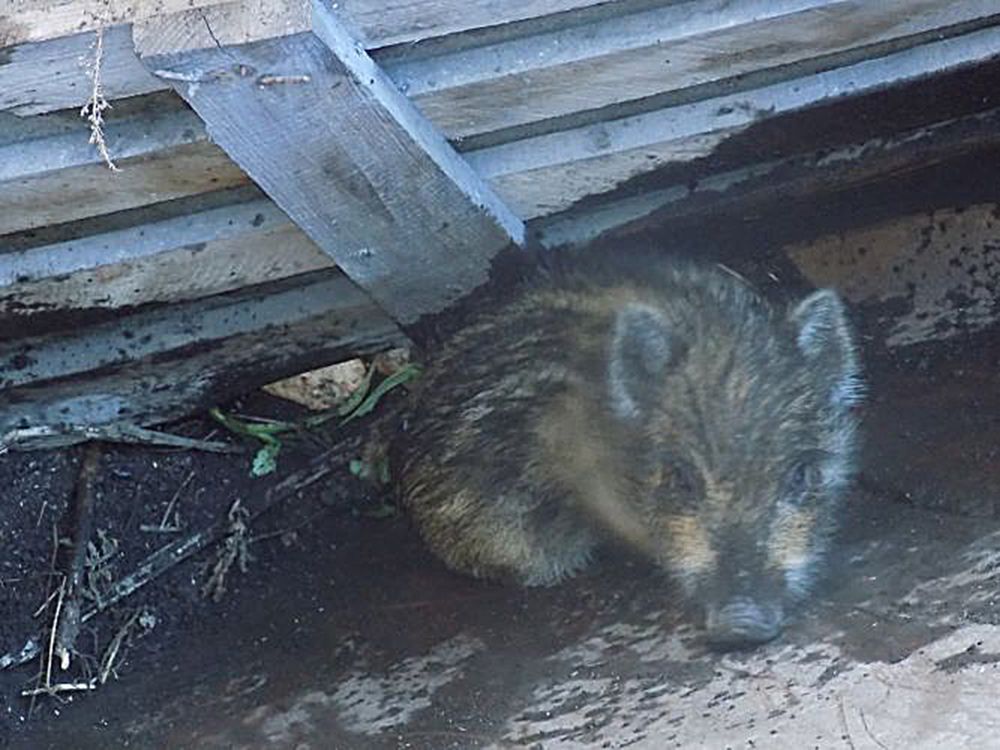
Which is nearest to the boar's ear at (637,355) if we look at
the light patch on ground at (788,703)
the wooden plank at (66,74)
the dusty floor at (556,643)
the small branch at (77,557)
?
the dusty floor at (556,643)

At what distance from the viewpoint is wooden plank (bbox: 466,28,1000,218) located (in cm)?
432

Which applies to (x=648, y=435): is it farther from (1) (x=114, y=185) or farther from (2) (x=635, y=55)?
(1) (x=114, y=185)

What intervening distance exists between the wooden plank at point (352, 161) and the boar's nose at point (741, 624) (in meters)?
1.06

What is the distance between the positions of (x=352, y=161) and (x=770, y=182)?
1.25 m

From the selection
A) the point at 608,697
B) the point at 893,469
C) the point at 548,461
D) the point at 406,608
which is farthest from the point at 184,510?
the point at 893,469

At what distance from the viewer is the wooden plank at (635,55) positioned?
397cm

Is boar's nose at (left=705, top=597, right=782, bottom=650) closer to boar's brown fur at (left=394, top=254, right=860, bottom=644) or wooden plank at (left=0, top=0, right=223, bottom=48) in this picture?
boar's brown fur at (left=394, top=254, right=860, bottom=644)

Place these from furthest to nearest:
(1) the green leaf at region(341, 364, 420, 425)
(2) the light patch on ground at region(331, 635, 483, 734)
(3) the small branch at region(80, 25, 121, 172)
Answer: (1) the green leaf at region(341, 364, 420, 425), (2) the light patch on ground at region(331, 635, 483, 734), (3) the small branch at region(80, 25, 121, 172)

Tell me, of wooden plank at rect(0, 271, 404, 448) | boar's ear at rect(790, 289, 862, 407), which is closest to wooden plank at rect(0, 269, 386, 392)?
wooden plank at rect(0, 271, 404, 448)

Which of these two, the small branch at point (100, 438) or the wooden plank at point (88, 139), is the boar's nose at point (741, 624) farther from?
the small branch at point (100, 438)

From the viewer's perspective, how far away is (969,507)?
4266mm

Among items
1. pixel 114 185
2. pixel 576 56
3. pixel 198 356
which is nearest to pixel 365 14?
pixel 576 56

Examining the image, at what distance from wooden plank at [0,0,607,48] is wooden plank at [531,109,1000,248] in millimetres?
858

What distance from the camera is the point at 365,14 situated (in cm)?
375
